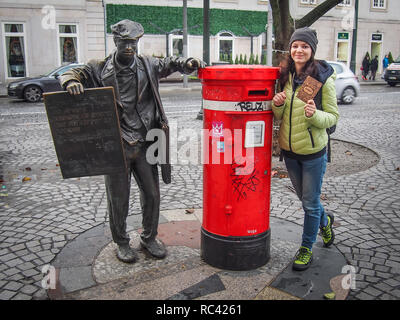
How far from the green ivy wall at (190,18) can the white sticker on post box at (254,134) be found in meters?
24.4

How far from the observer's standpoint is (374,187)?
6.13 metres

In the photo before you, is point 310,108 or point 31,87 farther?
point 31,87

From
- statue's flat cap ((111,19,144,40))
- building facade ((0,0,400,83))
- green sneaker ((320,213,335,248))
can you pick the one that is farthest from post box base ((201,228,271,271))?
building facade ((0,0,400,83))

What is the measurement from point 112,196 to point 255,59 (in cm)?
2797

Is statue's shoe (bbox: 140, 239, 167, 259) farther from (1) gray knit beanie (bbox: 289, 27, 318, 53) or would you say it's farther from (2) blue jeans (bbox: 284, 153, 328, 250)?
(1) gray knit beanie (bbox: 289, 27, 318, 53)

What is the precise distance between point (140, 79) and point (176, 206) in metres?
2.22

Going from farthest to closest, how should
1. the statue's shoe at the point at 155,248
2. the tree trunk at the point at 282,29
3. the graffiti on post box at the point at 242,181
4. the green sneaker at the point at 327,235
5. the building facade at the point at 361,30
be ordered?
1. the building facade at the point at 361,30
2. the tree trunk at the point at 282,29
3. the green sneaker at the point at 327,235
4. the statue's shoe at the point at 155,248
5. the graffiti on post box at the point at 242,181

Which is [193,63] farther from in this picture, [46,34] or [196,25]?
[196,25]

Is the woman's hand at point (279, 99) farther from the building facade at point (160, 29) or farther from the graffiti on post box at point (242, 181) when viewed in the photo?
the building facade at point (160, 29)

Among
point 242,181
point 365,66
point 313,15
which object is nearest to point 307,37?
point 242,181

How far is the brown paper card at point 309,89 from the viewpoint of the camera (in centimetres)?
333

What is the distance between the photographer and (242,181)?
3.58m

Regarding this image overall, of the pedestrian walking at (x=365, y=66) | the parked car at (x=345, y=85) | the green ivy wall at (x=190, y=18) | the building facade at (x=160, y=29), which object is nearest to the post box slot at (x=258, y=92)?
the parked car at (x=345, y=85)

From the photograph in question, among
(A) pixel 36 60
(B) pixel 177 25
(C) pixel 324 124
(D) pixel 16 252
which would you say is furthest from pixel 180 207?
(B) pixel 177 25
